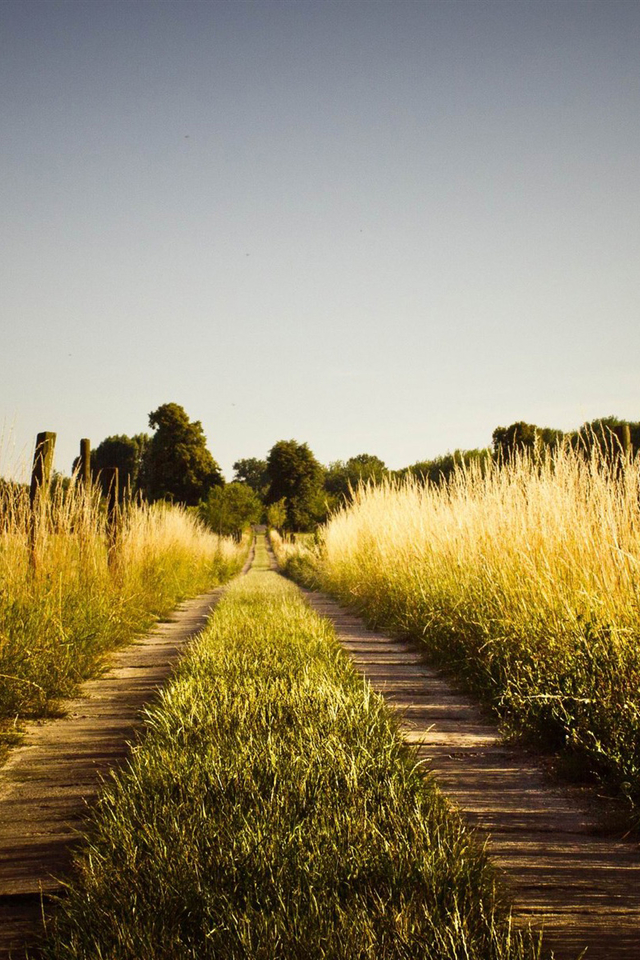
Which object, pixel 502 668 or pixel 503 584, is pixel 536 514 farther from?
pixel 502 668

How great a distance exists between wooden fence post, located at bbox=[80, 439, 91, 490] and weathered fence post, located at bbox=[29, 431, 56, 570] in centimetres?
119

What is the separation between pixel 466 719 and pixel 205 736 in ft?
4.77

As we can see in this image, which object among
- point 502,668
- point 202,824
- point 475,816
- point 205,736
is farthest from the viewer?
point 502,668

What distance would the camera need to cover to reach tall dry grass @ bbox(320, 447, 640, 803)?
8.96 feet

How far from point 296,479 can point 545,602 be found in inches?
1093

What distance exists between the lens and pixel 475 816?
2105 millimetres

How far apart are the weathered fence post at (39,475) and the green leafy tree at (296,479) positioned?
25.0 metres

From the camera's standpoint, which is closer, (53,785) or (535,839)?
(535,839)

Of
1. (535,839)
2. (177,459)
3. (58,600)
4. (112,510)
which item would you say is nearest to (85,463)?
(112,510)

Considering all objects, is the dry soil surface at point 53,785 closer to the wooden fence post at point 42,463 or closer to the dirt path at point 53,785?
the dirt path at point 53,785

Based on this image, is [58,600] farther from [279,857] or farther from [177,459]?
[177,459]

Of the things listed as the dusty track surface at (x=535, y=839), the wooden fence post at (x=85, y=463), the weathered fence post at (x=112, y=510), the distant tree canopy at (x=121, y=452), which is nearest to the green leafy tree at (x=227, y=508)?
the weathered fence post at (x=112, y=510)

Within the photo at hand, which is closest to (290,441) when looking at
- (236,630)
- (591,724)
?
(236,630)

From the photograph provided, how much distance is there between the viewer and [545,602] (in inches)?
148
